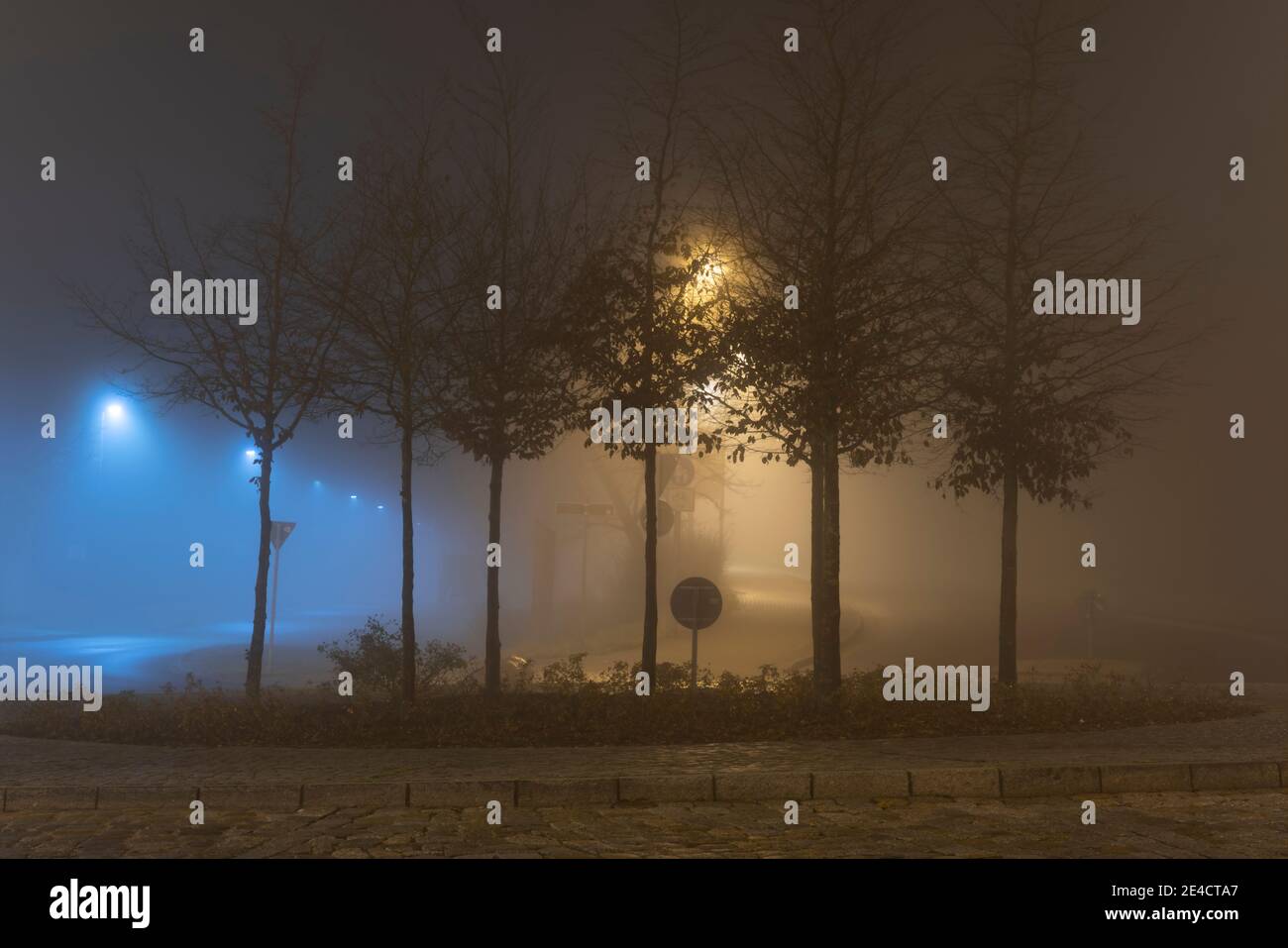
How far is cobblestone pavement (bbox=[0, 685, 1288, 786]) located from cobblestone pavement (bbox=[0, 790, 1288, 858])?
2.09ft

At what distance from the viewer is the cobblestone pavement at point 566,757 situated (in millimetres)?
9227

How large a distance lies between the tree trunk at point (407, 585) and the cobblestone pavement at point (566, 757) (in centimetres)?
243

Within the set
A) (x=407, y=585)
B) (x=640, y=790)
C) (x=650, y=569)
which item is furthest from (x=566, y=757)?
(x=407, y=585)

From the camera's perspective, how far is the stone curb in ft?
28.4

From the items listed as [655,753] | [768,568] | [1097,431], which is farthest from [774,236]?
[768,568]

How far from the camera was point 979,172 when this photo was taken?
15461 millimetres

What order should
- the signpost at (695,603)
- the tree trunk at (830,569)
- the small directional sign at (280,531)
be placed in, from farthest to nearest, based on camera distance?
the small directional sign at (280,531) < the signpost at (695,603) < the tree trunk at (830,569)

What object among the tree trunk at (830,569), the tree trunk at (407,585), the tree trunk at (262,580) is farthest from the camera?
the tree trunk at (262,580)

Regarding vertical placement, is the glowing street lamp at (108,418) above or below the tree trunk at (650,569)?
above

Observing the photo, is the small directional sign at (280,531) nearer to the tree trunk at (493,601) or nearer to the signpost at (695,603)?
the tree trunk at (493,601)

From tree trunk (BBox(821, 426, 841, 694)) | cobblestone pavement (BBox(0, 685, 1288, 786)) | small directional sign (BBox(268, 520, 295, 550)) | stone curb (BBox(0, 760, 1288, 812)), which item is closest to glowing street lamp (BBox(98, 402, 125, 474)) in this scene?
small directional sign (BBox(268, 520, 295, 550))

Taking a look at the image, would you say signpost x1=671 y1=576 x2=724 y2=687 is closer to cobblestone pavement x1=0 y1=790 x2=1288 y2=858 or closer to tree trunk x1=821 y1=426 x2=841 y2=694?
tree trunk x1=821 y1=426 x2=841 y2=694

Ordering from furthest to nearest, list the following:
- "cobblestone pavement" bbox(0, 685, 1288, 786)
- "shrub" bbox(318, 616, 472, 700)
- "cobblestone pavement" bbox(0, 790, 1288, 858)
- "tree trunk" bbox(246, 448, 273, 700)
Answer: "shrub" bbox(318, 616, 472, 700), "tree trunk" bbox(246, 448, 273, 700), "cobblestone pavement" bbox(0, 685, 1288, 786), "cobblestone pavement" bbox(0, 790, 1288, 858)

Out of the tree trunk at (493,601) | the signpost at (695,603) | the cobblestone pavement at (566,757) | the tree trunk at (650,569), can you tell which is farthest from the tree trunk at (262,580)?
the signpost at (695,603)
